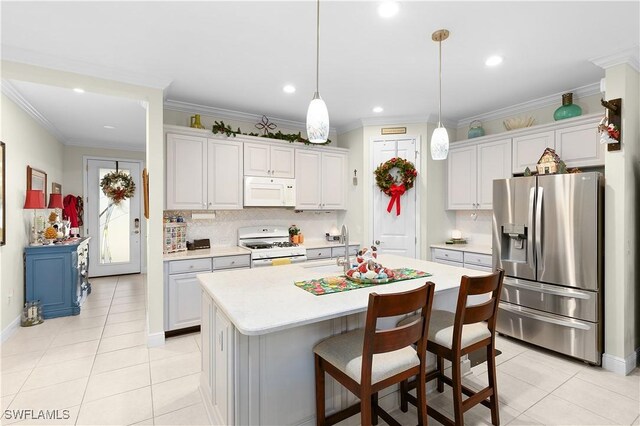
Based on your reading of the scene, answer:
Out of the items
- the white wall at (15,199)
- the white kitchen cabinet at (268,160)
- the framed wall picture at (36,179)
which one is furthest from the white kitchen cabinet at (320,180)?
the framed wall picture at (36,179)

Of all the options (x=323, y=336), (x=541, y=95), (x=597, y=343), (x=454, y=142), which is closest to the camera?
(x=323, y=336)

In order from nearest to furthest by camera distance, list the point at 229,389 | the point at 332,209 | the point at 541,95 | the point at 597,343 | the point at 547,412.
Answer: the point at 229,389 < the point at 547,412 < the point at 597,343 < the point at 541,95 < the point at 332,209

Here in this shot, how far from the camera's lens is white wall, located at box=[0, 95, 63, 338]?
3420 millimetres

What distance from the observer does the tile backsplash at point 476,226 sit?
4.45 m

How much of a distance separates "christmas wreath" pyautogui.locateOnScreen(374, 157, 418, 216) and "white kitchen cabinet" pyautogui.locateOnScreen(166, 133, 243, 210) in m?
1.95

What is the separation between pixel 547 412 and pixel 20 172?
5.64m

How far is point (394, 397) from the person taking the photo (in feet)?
7.48

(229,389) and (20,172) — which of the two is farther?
(20,172)

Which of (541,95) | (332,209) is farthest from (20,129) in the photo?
(541,95)

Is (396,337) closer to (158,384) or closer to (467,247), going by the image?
(158,384)

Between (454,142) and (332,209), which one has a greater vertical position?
(454,142)

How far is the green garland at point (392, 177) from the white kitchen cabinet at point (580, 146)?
165 cm

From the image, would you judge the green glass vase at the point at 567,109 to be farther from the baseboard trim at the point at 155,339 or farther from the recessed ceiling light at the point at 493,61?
the baseboard trim at the point at 155,339

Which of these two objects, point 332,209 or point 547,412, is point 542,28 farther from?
point 332,209
